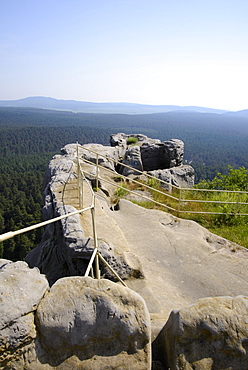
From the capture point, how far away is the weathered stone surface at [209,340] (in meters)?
3.35

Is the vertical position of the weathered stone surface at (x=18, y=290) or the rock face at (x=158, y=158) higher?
the weathered stone surface at (x=18, y=290)

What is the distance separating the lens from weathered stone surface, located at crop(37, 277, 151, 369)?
122 inches

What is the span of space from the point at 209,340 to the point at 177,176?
1460 centimetres

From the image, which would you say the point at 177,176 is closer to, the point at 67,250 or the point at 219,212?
the point at 219,212

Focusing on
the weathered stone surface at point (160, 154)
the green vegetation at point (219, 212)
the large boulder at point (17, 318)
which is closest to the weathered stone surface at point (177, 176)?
the weathered stone surface at point (160, 154)

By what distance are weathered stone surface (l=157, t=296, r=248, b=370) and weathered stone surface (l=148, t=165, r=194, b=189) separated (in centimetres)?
1267

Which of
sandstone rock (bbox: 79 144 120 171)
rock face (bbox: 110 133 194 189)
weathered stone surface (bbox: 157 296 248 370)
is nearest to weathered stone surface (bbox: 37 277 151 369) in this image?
weathered stone surface (bbox: 157 296 248 370)

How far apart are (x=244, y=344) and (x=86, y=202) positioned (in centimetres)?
596

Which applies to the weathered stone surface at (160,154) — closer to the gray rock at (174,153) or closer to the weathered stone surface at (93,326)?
the gray rock at (174,153)

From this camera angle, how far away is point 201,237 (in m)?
8.74

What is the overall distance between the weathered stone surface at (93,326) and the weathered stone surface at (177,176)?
12911mm

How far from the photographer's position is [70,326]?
3.12 metres

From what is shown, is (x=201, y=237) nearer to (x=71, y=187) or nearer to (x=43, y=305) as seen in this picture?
(x=71, y=187)

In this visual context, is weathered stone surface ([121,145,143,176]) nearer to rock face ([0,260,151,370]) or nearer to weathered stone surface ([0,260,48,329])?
weathered stone surface ([0,260,48,329])
